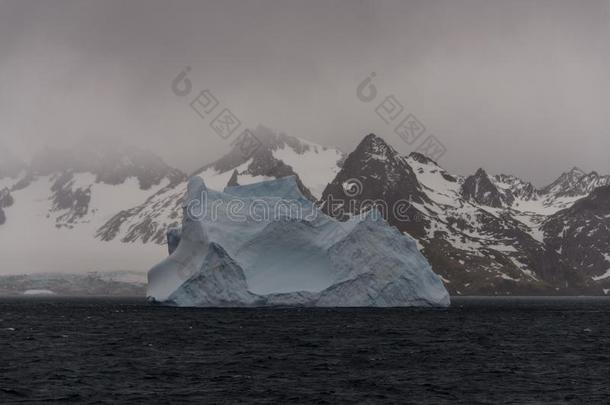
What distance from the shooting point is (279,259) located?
363ft

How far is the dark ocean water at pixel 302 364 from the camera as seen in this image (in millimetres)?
41531

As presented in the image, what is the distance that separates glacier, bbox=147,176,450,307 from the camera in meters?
108

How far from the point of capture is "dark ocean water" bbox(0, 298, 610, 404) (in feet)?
136

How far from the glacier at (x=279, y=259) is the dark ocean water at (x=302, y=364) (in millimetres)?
20483

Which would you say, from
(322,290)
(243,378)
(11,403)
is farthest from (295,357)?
(322,290)

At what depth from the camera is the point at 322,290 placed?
107875 millimetres

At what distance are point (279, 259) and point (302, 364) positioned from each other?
188 feet

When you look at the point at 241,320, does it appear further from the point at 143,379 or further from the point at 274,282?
the point at 143,379

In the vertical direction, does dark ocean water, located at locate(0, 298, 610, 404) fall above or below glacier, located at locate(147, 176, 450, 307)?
below

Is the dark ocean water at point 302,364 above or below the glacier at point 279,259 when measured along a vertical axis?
below

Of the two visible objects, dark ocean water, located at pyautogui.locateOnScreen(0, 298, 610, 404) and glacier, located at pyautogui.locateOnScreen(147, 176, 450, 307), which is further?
glacier, located at pyautogui.locateOnScreen(147, 176, 450, 307)

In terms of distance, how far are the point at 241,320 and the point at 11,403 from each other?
58070 millimetres

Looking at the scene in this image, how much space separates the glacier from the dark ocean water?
67.2 ft

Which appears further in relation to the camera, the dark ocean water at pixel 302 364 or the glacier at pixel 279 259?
the glacier at pixel 279 259
